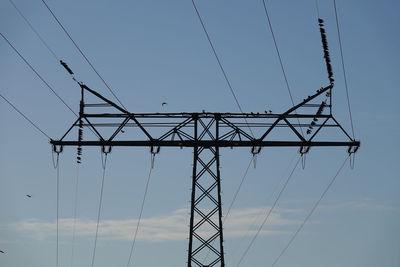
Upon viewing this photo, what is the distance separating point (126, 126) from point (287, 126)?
7.20 m

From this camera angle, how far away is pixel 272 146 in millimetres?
44031

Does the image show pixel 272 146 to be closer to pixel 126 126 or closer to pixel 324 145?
pixel 324 145

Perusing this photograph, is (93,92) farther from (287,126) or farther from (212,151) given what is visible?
(287,126)

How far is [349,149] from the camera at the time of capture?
4434 centimetres

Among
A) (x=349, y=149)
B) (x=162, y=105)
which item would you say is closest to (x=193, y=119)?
(x=162, y=105)

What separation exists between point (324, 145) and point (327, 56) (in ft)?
13.1

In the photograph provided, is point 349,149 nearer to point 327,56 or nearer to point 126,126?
point 327,56

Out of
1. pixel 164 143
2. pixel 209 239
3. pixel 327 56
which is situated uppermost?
pixel 327 56

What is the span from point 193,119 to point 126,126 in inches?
119

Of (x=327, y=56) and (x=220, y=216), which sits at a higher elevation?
(x=327, y=56)

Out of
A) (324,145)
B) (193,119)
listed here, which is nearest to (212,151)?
(193,119)

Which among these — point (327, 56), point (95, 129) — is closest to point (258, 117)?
point (327, 56)

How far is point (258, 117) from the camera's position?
143 feet

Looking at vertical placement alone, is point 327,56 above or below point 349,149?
above
